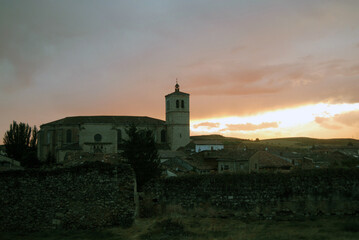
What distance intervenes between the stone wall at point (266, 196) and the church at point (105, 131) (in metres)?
57.8

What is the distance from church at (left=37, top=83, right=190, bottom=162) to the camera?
7438 centimetres

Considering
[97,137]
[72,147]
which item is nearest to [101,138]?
[97,137]

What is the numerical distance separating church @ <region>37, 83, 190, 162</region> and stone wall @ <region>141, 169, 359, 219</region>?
5781 cm

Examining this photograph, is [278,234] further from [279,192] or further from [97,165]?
[97,165]

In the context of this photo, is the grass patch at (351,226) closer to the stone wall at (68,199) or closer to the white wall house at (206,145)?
the stone wall at (68,199)

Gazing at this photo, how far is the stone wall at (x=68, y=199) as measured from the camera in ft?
41.0

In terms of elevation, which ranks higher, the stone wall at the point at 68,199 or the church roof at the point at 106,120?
the church roof at the point at 106,120

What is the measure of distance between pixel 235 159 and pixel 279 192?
99.2 feet

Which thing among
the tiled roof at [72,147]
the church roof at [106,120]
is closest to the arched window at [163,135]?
the church roof at [106,120]

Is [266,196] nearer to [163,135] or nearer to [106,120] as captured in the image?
[106,120]

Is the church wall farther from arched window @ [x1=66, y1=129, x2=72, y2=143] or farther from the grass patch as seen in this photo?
the grass patch

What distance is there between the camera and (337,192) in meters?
13.3

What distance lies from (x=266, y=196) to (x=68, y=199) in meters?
7.27

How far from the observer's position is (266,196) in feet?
43.4
